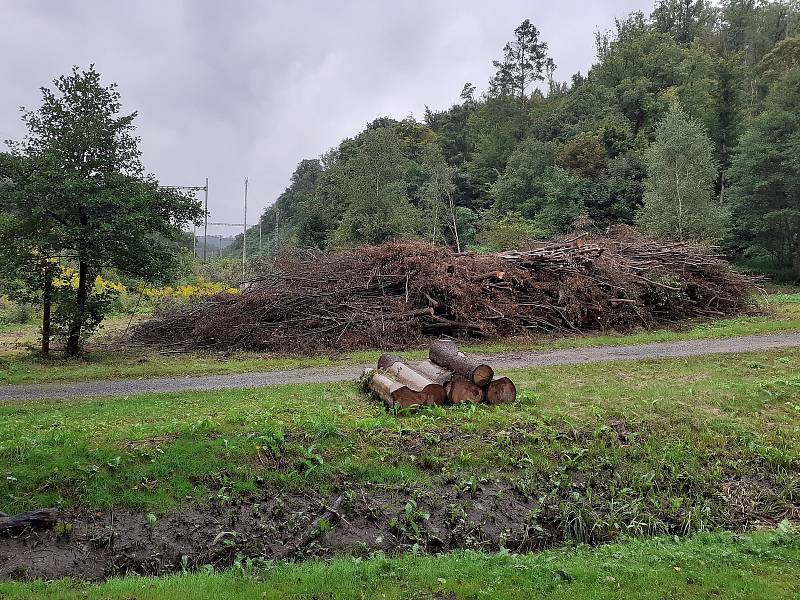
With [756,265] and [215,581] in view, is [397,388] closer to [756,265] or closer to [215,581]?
[215,581]

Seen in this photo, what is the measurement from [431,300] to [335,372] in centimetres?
512

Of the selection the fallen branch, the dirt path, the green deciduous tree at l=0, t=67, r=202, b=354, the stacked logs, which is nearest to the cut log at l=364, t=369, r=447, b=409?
the stacked logs

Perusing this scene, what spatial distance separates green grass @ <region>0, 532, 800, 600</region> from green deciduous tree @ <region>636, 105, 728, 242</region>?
1095 inches

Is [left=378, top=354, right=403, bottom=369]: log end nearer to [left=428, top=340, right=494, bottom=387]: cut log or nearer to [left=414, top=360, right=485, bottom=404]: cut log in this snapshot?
Answer: [left=428, top=340, right=494, bottom=387]: cut log

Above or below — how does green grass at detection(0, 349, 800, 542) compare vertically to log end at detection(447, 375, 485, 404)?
below

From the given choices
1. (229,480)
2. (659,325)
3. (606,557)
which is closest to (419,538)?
(606,557)

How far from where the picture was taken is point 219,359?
1375 cm

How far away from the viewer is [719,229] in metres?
30.0

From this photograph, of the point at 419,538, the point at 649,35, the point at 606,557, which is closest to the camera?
the point at 606,557

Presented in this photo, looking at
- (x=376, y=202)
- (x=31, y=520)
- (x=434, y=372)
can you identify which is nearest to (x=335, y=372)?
(x=434, y=372)

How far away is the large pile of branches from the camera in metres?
15.1

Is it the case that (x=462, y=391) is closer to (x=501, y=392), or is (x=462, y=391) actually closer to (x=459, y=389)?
(x=459, y=389)

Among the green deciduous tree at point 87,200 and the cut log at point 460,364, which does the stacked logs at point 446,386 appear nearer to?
the cut log at point 460,364

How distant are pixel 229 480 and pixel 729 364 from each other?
383 inches
